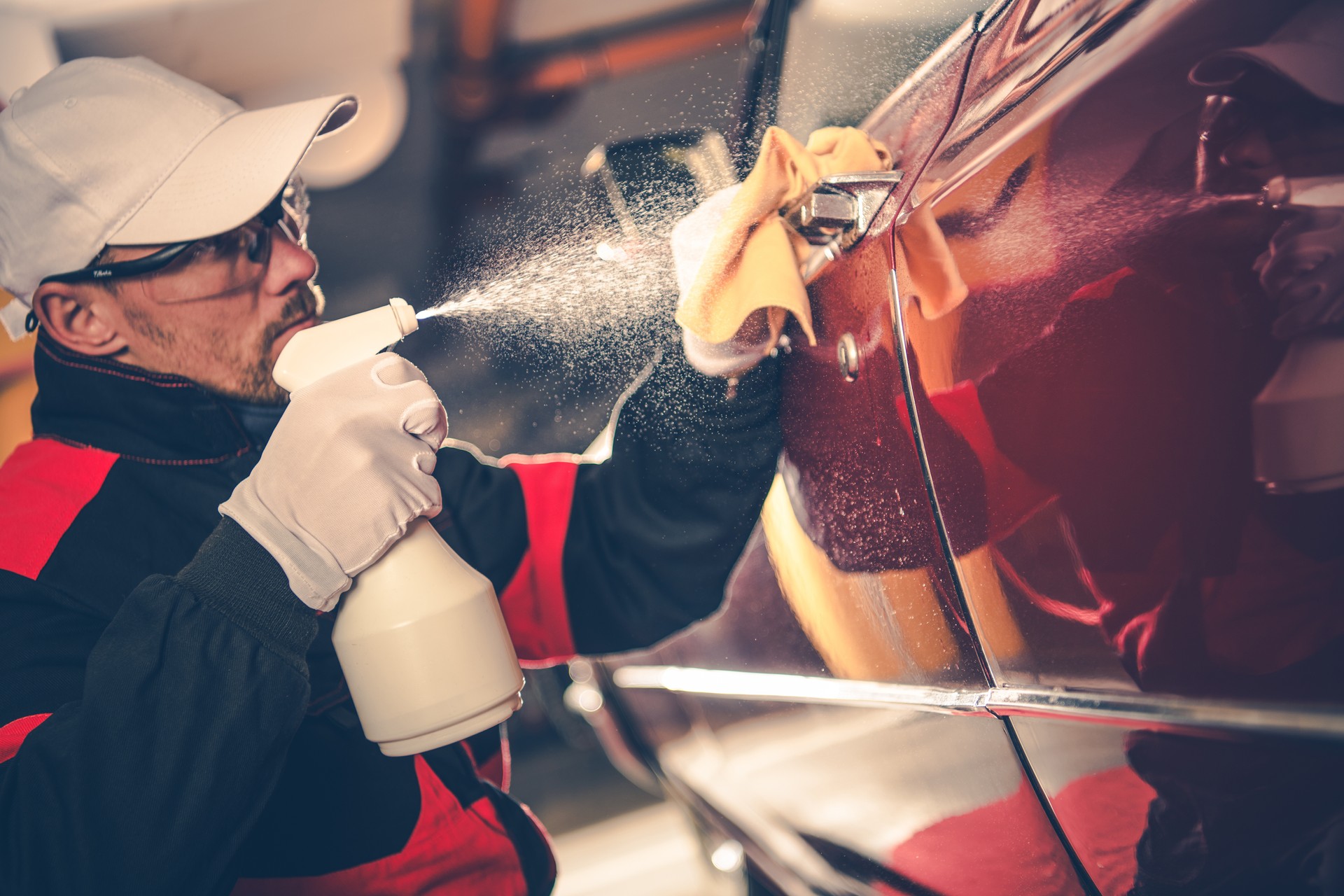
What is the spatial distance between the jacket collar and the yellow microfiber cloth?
644 millimetres

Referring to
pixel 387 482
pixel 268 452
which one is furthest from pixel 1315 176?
pixel 268 452

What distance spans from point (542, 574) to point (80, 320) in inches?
28.1

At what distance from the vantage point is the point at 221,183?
0.96m

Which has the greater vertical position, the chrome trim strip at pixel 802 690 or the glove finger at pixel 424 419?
the glove finger at pixel 424 419

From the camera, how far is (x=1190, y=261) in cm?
48

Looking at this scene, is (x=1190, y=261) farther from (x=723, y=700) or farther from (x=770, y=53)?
(x=723, y=700)

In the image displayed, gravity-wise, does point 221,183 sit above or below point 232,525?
above

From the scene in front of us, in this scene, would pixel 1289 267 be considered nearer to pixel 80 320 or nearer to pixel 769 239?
pixel 769 239

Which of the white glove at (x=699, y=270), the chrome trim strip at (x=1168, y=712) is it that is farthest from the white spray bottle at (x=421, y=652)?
the chrome trim strip at (x=1168, y=712)

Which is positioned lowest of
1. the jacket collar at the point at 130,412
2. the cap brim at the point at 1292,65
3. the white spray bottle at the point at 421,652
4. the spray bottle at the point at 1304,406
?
the white spray bottle at the point at 421,652

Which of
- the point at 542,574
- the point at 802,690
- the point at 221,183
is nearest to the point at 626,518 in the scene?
the point at 542,574

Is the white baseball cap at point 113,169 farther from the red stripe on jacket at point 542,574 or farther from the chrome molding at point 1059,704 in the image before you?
the chrome molding at point 1059,704

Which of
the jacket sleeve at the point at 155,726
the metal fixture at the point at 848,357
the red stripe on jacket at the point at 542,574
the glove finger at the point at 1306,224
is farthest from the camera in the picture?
the red stripe on jacket at the point at 542,574

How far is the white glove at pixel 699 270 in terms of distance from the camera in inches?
36.3
